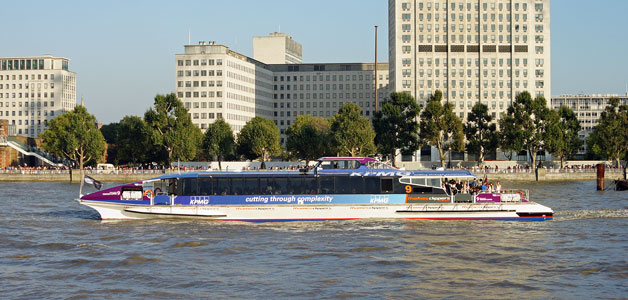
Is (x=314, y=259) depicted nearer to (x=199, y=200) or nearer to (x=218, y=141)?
(x=199, y=200)

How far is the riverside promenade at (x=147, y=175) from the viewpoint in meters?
119

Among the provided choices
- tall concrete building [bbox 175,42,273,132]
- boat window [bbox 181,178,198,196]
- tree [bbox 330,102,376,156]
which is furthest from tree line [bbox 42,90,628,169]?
boat window [bbox 181,178,198,196]

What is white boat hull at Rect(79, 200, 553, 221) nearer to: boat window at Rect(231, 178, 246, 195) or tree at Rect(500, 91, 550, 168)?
boat window at Rect(231, 178, 246, 195)

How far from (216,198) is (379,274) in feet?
60.2

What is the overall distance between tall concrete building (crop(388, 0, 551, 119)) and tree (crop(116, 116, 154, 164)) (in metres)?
59.1

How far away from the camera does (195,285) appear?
2652 centimetres

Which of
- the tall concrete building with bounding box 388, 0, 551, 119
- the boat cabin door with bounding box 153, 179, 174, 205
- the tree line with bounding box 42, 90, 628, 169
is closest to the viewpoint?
the boat cabin door with bounding box 153, 179, 174, 205

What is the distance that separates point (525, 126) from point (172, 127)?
65.1 metres

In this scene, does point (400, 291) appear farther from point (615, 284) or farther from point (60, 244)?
point (60, 244)

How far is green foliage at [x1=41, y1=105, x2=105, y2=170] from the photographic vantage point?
13162cm

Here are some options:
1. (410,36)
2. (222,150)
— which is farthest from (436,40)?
(222,150)

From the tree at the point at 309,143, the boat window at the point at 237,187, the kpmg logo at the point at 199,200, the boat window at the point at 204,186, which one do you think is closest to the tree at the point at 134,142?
the tree at the point at 309,143

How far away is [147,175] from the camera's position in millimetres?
123062

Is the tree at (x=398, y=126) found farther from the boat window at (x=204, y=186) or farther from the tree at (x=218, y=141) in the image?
the boat window at (x=204, y=186)
